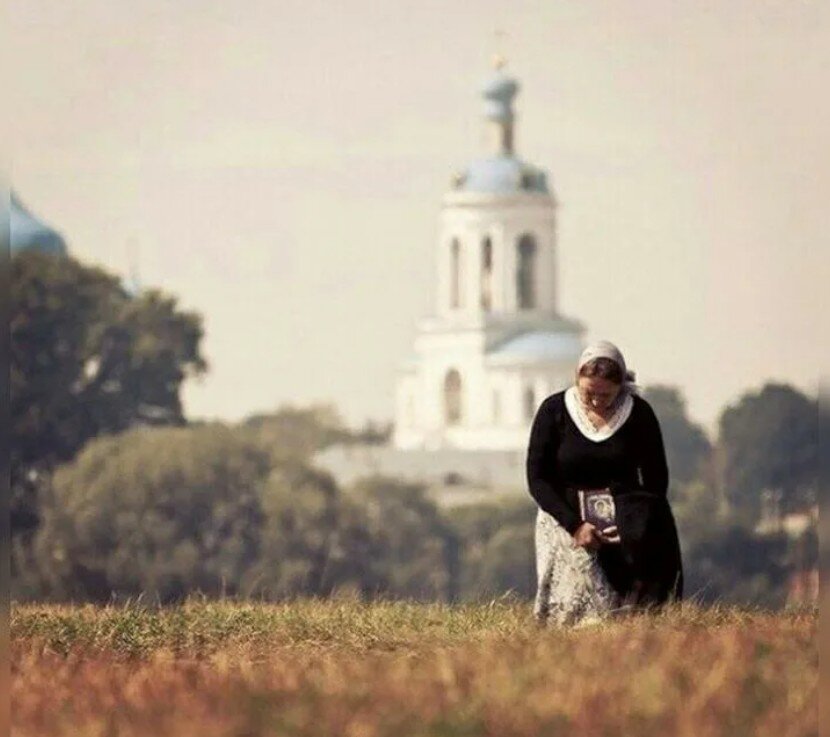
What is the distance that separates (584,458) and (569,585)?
1.72 feet

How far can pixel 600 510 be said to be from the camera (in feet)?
58.5

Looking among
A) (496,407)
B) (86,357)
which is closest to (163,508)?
(86,357)

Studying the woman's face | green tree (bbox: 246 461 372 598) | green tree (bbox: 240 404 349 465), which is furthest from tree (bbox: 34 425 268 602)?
the woman's face

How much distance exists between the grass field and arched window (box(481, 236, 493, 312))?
16307cm

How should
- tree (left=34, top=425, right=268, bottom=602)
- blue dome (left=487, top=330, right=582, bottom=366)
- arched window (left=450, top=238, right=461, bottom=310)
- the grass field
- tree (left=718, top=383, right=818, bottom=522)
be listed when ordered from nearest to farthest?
the grass field
tree (left=34, top=425, right=268, bottom=602)
tree (left=718, top=383, right=818, bottom=522)
blue dome (left=487, top=330, right=582, bottom=366)
arched window (left=450, top=238, right=461, bottom=310)

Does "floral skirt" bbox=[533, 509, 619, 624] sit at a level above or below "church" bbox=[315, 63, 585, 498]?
below

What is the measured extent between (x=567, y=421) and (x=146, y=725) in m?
5.07

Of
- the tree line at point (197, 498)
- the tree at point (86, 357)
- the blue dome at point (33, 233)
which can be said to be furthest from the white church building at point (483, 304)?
the tree at point (86, 357)

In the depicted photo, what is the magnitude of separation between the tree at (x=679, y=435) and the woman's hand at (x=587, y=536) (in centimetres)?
12499

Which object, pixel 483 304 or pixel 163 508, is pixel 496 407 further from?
pixel 163 508

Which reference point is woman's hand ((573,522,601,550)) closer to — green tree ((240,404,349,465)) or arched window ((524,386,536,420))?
green tree ((240,404,349,465))

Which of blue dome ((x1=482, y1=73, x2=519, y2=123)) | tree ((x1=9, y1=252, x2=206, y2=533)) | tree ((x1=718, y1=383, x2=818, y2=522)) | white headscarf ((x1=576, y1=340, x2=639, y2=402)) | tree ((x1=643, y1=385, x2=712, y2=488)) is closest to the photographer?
white headscarf ((x1=576, y1=340, x2=639, y2=402))

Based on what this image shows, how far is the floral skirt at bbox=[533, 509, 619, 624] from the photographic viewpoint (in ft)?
58.5

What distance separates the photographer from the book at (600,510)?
17812 mm
